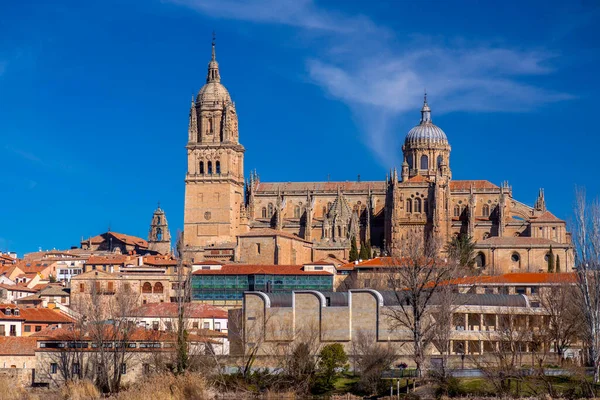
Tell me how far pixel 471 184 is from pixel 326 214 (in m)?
14.2

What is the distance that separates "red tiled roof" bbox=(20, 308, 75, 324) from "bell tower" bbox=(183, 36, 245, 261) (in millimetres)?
30974

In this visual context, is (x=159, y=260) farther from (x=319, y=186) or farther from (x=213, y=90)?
(x=319, y=186)

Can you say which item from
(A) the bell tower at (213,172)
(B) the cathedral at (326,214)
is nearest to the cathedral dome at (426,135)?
(B) the cathedral at (326,214)

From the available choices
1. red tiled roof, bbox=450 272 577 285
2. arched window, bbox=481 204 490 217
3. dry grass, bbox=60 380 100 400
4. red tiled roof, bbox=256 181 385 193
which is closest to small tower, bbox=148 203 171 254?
red tiled roof, bbox=256 181 385 193

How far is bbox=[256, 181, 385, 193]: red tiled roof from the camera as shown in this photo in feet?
391

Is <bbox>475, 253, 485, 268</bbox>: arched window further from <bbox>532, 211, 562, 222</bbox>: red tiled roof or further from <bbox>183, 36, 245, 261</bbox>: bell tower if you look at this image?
<bbox>183, 36, 245, 261</bbox>: bell tower

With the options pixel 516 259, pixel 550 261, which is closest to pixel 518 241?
pixel 516 259

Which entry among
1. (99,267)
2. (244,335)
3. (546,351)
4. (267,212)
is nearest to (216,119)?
(267,212)

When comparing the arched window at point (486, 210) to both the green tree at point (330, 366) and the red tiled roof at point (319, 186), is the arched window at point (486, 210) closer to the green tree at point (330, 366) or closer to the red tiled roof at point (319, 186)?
the red tiled roof at point (319, 186)

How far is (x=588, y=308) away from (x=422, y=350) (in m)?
8.15

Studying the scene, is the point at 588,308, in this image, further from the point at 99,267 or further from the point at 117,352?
the point at 99,267

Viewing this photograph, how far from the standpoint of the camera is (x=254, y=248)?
9981 cm

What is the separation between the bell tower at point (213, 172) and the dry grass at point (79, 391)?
5186 cm

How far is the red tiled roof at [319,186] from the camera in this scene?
119 m
